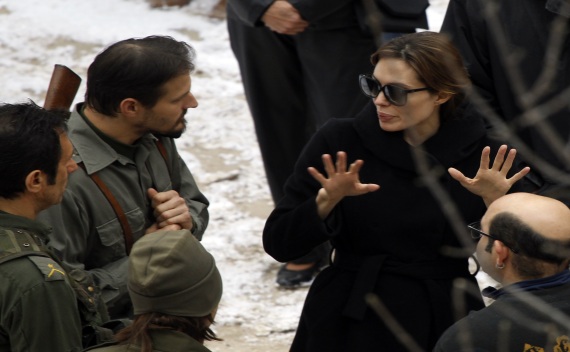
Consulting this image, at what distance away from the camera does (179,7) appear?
34.5ft

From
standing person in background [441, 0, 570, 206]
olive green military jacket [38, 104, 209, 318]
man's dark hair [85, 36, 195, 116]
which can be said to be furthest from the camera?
standing person in background [441, 0, 570, 206]

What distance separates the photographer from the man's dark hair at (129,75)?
12.7 feet

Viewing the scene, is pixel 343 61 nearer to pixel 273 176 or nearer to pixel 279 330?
pixel 273 176

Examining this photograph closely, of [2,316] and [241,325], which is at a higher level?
[2,316]

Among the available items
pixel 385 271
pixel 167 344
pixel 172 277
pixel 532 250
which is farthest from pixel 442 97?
pixel 167 344

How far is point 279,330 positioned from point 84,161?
7.41 ft

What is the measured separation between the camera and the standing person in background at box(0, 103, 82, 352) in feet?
10.4

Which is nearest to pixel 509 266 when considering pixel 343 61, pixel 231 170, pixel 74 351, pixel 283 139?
pixel 74 351

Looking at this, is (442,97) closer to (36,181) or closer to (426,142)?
(426,142)

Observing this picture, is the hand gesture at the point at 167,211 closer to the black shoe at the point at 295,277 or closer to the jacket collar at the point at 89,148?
the jacket collar at the point at 89,148

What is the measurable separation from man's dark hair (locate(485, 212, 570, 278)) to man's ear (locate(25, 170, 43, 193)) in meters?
1.39

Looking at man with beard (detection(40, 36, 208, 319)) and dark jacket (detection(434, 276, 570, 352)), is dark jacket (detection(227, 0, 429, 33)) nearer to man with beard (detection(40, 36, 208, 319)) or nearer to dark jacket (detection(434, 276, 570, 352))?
man with beard (detection(40, 36, 208, 319))

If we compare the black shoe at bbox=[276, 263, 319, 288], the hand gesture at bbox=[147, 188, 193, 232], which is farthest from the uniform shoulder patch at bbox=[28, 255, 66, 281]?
the black shoe at bbox=[276, 263, 319, 288]

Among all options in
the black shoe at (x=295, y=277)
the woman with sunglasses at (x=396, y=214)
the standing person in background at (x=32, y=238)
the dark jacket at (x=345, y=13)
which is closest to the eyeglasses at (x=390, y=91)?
the woman with sunglasses at (x=396, y=214)
